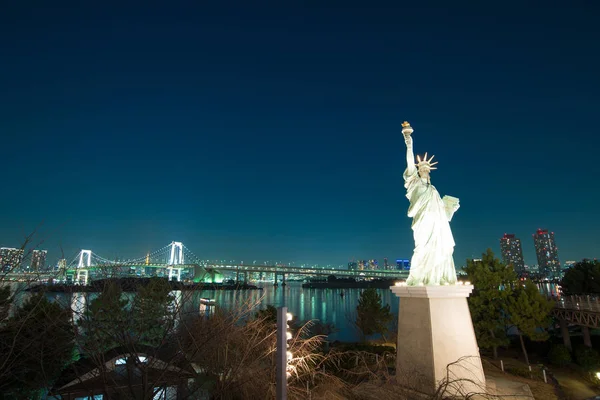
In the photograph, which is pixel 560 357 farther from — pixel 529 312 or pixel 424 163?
pixel 424 163

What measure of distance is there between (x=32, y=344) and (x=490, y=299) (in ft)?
54.3

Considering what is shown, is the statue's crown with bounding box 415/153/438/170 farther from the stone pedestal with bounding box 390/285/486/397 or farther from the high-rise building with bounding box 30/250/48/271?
the high-rise building with bounding box 30/250/48/271

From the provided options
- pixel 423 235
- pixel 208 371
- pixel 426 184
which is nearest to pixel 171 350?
pixel 208 371

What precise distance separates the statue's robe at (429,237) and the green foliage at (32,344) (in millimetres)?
7159

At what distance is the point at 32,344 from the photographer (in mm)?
6895

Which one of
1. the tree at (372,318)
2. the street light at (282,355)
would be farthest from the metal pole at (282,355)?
the tree at (372,318)

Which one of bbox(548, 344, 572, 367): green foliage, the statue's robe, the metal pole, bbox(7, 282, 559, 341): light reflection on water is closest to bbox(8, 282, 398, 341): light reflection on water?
bbox(7, 282, 559, 341): light reflection on water

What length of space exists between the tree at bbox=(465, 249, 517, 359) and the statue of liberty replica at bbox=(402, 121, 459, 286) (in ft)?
30.2

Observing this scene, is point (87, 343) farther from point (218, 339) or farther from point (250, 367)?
point (250, 367)

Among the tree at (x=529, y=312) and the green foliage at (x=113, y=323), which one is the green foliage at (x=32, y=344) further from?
the tree at (x=529, y=312)

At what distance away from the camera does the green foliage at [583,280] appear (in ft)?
70.8

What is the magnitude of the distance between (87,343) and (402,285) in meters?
6.37

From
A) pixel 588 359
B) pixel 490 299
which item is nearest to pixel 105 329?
pixel 490 299

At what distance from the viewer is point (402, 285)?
8.70 m
